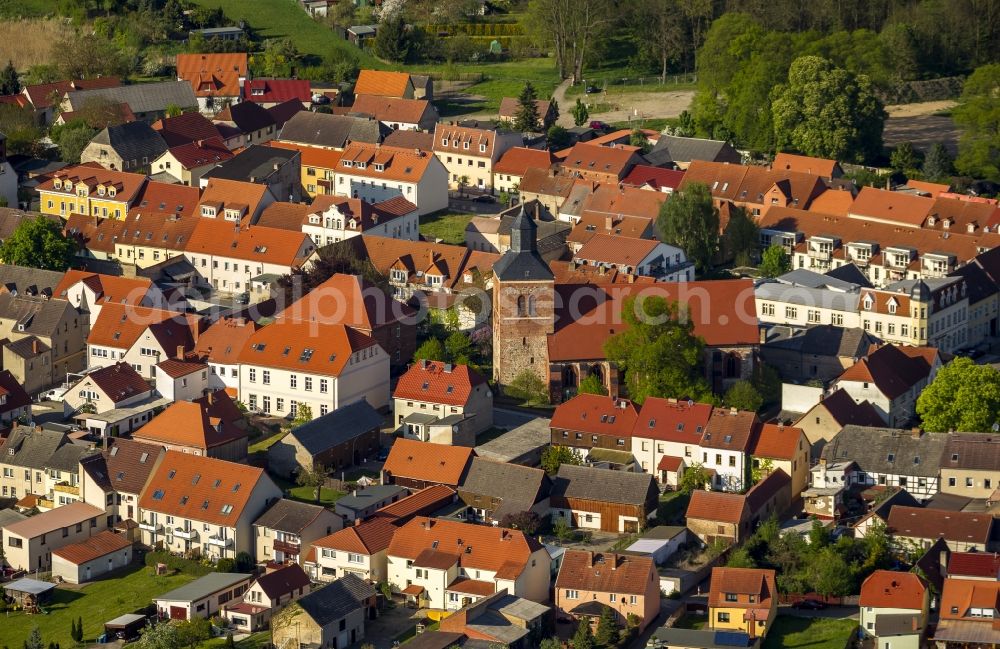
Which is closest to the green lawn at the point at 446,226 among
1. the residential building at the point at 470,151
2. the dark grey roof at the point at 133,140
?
the residential building at the point at 470,151

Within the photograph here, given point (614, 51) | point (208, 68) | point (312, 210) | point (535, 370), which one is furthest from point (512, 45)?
point (535, 370)

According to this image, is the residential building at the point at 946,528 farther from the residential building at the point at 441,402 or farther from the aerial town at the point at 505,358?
the residential building at the point at 441,402

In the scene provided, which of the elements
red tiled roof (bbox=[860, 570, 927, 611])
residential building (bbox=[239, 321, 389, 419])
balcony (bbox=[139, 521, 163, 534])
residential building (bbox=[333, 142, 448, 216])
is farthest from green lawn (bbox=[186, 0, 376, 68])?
red tiled roof (bbox=[860, 570, 927, 611])

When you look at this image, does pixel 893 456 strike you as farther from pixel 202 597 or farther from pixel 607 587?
pixel 202 597

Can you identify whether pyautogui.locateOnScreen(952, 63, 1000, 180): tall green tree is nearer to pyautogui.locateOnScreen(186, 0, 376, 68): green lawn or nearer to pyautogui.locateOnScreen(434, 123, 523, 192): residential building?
pyautogui.locateOnScreen(434, 123, 523, 192): residential building

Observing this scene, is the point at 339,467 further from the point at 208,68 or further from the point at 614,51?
the point at 614,51

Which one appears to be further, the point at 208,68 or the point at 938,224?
the point at 208,68

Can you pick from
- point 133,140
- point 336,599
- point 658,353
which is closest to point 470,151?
point 133,140
